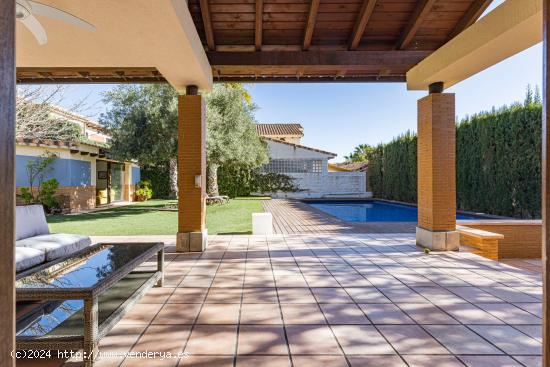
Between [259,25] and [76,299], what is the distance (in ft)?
16.6

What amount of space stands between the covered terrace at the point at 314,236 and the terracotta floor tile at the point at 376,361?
2cm

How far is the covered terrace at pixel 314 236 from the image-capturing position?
8.95 feet

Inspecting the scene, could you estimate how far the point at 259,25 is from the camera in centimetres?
575

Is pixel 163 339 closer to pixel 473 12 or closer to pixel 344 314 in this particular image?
pixel 344 314

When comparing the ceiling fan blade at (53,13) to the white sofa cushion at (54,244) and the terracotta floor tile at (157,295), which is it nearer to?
the white sofa cushion at (54,244)

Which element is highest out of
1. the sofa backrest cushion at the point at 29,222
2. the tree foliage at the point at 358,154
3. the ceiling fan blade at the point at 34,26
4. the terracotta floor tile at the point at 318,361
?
the tree foliage at the point at 358,154

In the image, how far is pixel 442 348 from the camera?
9.05 feet

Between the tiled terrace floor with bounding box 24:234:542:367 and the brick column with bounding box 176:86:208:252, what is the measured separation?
3.01 ft

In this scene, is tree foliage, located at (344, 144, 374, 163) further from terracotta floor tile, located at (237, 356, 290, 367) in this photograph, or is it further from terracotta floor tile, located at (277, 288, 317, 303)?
terracotta floor tile, located at (237, 356, 290, 367)

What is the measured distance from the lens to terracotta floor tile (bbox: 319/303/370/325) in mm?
3279

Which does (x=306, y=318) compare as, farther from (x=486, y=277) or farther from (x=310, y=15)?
(x=310, y=15)

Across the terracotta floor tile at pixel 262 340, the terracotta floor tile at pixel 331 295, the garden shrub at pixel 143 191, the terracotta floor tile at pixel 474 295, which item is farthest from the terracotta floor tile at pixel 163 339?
the garden shrub at pixel 143 191

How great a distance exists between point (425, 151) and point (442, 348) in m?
4.94

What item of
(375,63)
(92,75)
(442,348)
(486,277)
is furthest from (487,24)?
(92,75)
